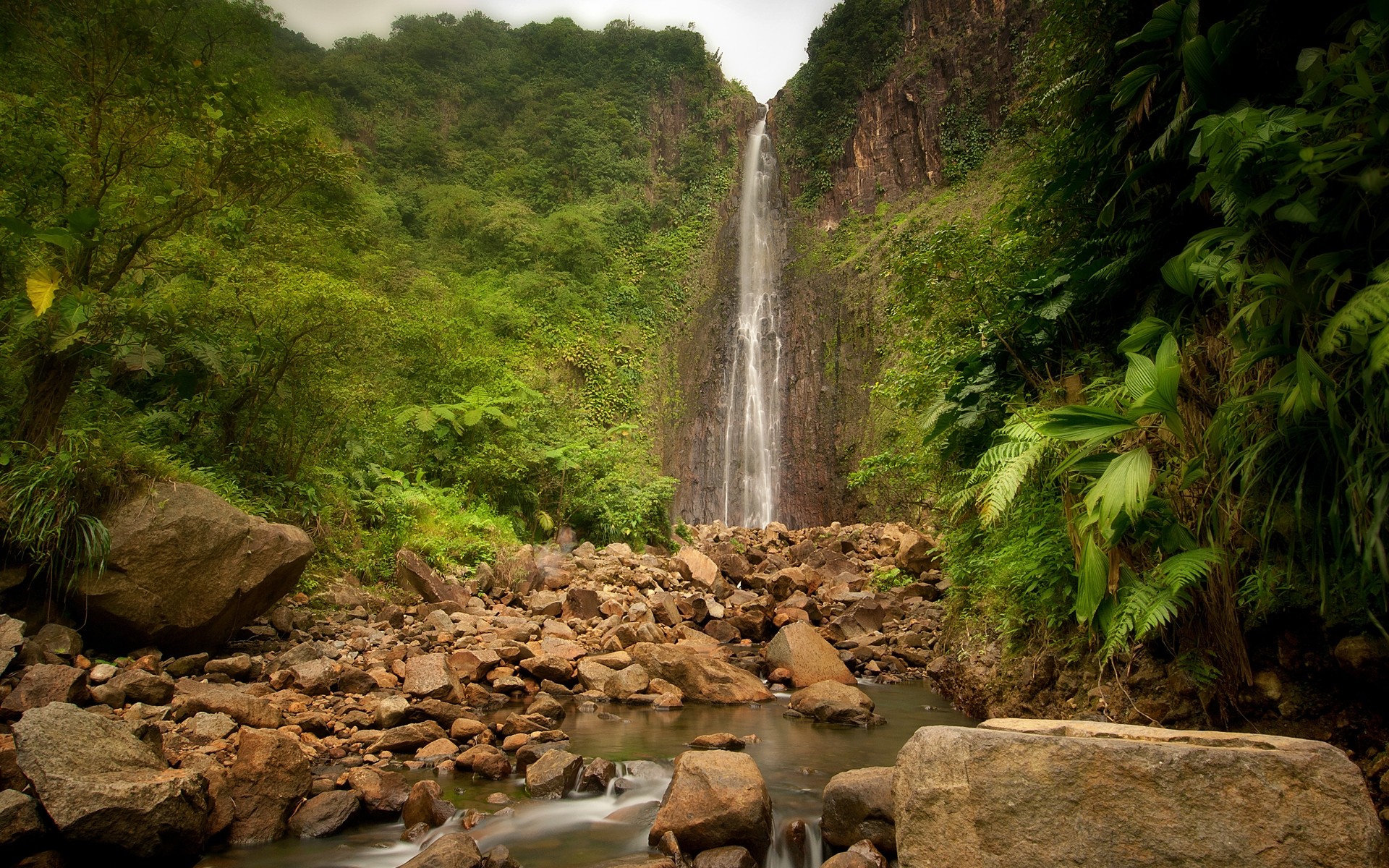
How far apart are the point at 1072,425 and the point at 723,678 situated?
3990 mm

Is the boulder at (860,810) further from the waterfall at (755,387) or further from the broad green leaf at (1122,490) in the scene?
the waterfall at (755,387)

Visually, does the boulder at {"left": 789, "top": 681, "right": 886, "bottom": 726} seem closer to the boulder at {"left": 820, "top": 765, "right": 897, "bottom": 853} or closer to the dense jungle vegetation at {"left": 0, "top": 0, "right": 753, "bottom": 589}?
the boulder at {"left": 820, "top": 765, "right": 897, "bottom": 853}

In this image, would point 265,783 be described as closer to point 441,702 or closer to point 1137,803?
point 441,702

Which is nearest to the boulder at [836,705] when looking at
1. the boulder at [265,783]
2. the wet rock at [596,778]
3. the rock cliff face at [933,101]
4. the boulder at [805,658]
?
the boulder at [805,658]

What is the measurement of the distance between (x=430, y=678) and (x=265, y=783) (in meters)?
1.81

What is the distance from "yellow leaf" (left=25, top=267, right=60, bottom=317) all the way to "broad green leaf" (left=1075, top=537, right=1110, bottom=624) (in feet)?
21.6

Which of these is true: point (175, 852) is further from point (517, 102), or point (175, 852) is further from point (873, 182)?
point (517, 102)

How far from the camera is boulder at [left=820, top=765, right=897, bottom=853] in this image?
314 centimetres

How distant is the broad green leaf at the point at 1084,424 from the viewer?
2.88 metres

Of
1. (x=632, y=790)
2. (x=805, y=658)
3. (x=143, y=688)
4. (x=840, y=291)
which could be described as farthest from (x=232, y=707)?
(x=840, y=291)

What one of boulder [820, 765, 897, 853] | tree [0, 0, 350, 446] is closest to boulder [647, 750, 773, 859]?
boulder [820, 765, 897, 853]

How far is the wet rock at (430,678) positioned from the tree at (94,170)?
3.12 m

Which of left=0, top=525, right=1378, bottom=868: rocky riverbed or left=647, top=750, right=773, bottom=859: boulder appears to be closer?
left=0, top=525, right=1378, bottom=868: rocky riverbed

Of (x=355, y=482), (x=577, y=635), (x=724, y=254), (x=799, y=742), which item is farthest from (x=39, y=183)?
(x=724, y=254)
